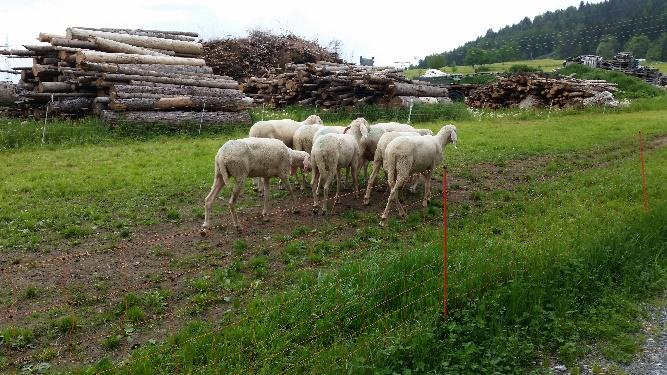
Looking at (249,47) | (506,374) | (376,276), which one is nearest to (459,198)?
(376,276)

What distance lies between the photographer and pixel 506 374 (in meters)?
5.30

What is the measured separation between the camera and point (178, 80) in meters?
20.4

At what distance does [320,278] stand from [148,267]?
2.54 m

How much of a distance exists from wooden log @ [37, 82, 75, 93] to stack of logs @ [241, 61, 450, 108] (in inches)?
348

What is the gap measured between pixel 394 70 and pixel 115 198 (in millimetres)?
19934

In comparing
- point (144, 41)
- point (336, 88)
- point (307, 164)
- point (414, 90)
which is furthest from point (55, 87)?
point (414, 90)

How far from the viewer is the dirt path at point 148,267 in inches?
235

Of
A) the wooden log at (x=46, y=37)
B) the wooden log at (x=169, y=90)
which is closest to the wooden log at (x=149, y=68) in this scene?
the wooden log at (x=169, y=90)

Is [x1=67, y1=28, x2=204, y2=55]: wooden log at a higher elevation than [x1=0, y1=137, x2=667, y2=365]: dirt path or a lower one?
higher

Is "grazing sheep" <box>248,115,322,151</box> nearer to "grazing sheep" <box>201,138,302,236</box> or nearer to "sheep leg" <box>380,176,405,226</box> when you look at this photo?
"grazing sheep" <box>201,138,302,236</box>

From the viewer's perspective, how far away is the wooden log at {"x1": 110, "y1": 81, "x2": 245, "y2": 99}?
18.5 meters

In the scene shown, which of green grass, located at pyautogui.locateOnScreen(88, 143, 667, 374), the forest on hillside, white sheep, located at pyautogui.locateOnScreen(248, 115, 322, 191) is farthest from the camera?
the forest on hillside

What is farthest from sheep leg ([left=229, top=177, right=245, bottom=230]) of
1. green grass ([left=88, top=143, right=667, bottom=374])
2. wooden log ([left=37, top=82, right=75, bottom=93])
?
wooden log ([left=37, top=82, right=75, bottom=93])

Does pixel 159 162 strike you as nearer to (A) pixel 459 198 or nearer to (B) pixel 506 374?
(A) pixel 459 198
